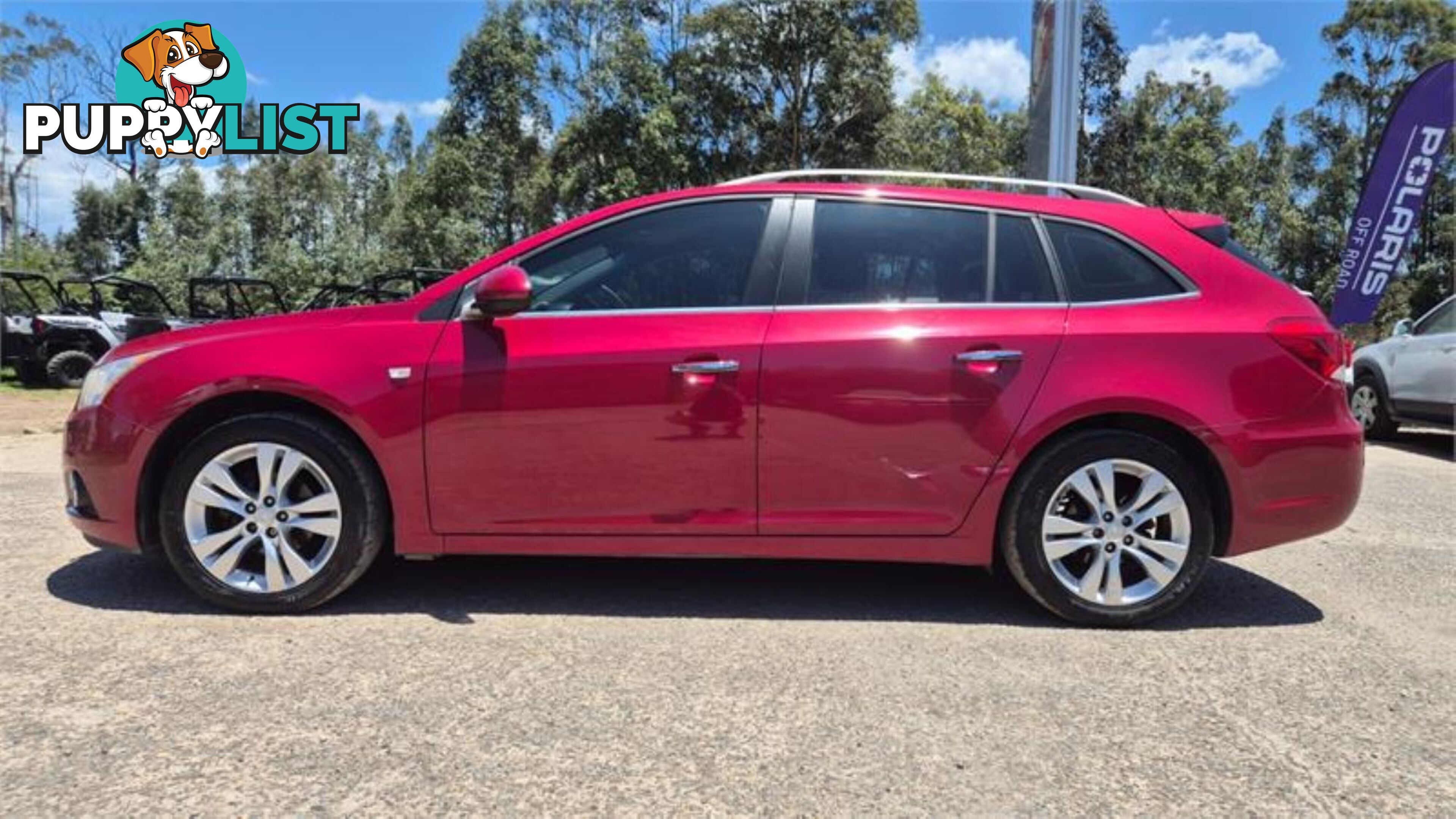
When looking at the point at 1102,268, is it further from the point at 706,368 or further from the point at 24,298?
the point at 24,298

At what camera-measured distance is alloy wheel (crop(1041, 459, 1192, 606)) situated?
352 cm

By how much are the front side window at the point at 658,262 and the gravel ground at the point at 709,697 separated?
119cm

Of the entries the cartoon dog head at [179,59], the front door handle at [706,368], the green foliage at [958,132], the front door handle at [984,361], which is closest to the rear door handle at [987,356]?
the front door handle at [984,361]

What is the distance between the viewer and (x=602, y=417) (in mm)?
3461

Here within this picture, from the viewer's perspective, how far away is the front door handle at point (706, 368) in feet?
11.3

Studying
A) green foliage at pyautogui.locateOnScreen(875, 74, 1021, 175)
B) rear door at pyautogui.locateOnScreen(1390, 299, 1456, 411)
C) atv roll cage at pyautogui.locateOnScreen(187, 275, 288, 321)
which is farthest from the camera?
green foliage at pyautogui.locateOnScreen(875, 74, 1021, 175)

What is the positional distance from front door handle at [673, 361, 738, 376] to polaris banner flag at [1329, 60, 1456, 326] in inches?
451

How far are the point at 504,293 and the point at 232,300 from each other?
13.8 metres

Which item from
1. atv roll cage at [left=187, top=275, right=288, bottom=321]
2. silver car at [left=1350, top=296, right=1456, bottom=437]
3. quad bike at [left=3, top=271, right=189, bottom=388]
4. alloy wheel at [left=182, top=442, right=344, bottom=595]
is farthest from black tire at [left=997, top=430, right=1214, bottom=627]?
quad bike at [left=3, top=271, right=189, bottom=388]

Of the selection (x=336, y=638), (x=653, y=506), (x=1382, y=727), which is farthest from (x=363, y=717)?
(x=1382, y=727)

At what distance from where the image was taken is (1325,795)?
2.42m

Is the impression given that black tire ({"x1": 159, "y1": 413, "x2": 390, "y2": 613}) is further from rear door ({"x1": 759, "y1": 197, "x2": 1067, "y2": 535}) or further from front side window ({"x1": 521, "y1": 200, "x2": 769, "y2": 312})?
rear door ({"x1": 759, "y1": 197, "x2": 1067, "y2": 535})

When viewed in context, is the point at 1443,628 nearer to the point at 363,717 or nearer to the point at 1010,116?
the point at 363,717

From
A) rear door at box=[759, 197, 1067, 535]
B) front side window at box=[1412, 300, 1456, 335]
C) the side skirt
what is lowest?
the side skirt
